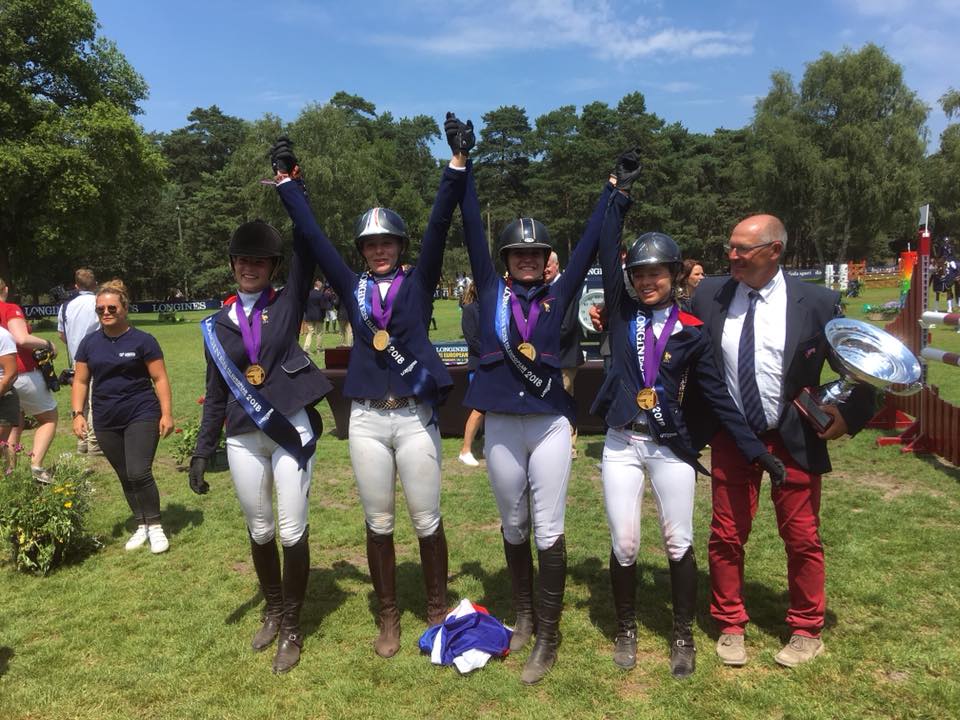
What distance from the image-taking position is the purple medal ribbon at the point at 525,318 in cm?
346

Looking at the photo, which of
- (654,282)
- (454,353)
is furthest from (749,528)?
(454,353)

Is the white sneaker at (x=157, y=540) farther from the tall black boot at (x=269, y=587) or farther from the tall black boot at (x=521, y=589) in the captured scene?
the tall black boot at (x=521, y=589)

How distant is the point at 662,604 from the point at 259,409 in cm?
280

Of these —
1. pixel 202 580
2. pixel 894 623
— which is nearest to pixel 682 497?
pixel 894 623

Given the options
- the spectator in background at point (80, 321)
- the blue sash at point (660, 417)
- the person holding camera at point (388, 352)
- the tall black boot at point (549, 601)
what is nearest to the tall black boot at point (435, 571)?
the person holding camera at point (388, 352)

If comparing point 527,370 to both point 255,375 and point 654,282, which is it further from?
point 255,375

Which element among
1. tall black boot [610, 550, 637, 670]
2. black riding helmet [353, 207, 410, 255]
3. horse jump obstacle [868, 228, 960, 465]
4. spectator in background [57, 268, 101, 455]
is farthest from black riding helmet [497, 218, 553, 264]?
spectator in background [57, 268, 101, 455]

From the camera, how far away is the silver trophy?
3.26 meters

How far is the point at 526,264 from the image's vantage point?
3.58 metres

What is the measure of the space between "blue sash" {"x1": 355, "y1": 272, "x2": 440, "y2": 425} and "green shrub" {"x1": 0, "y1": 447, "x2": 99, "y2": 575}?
3332 mm

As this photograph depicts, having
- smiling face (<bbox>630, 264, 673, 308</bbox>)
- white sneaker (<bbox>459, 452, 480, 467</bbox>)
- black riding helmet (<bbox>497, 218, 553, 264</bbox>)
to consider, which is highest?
black riding helmet (<bbox>497, 218, 553, 264</bbox>)

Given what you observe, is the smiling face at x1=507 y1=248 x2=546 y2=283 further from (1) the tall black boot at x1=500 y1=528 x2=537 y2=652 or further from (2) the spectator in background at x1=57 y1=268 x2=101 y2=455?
(2) the spectator in background at x1=57 y1=268 x2=101 y2=455

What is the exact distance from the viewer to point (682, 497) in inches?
133

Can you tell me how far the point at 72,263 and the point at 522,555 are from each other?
5703cm
